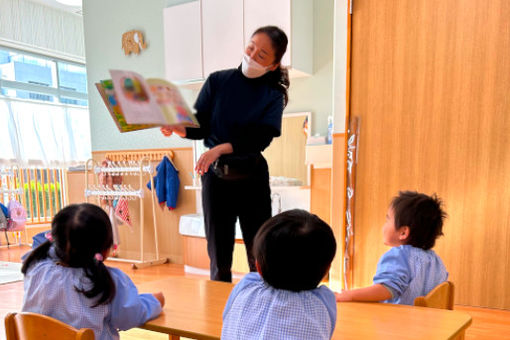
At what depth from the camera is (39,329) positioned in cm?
91

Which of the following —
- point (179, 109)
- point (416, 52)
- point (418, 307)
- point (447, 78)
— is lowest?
point (418, 307)

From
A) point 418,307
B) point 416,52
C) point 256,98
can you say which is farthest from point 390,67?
point 418,307

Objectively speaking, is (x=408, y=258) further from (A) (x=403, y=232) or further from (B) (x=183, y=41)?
(B) (x=183, y=41)

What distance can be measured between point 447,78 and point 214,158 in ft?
5.79

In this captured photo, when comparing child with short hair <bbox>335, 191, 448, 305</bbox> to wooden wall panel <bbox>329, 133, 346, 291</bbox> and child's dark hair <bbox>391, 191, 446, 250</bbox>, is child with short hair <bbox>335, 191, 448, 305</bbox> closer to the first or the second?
child's dark hair <bbox>391, 191, 446, 250</bbox>

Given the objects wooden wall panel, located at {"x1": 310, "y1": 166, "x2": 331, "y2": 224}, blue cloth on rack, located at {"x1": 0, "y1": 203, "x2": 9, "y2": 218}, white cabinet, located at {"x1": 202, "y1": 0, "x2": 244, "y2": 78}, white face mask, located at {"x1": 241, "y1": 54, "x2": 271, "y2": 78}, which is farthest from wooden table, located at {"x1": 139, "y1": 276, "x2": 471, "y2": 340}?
blue cloth on rack, located at {"x1": 0, "y1": 203, "x2": 9, "y2": 218}

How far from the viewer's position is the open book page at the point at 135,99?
1180 millimetres

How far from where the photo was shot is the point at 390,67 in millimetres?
2592

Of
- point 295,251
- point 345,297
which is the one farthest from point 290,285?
point 345,297

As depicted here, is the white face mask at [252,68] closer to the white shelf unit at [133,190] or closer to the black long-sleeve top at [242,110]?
the black long-sleeve top at [242,110]

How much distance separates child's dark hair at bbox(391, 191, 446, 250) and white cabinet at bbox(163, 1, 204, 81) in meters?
2.60

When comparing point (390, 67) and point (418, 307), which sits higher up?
point (390, 67)

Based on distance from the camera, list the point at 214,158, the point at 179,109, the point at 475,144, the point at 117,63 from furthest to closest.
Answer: the point at 117,63 < the point at 475,144 < the point at 214,158 < the point at 179,109

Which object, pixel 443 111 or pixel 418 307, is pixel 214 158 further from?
pixel 443 111
